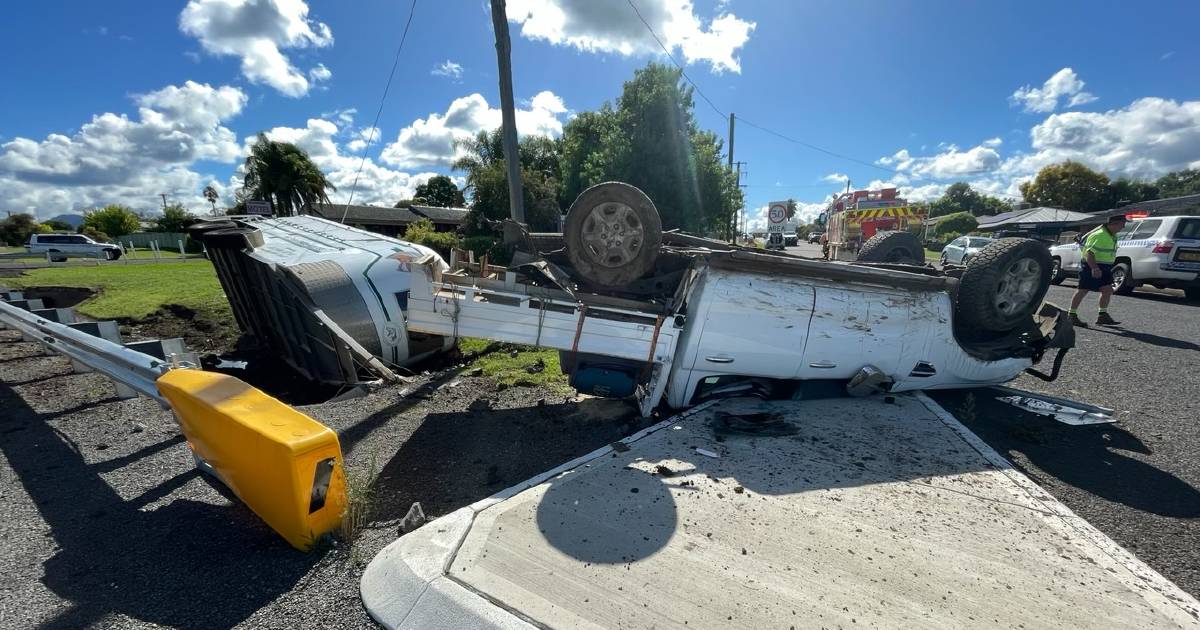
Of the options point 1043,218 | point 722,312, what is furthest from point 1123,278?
point 1043,218

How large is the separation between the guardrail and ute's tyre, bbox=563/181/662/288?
2726 millimetres

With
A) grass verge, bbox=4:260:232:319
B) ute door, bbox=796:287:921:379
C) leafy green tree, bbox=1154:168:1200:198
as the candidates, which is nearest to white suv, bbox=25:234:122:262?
grass verge, bbox=4:260:232:319

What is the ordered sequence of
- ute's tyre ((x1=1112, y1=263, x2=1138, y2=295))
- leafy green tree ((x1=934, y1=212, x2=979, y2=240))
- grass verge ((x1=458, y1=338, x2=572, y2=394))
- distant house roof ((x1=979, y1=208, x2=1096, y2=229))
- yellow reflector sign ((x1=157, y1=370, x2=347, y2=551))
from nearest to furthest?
1. yellow reflector sign ((x1=157, y1=370, x2=347, y2=551))
2. grass verge ((x1=458, y1=338, x2=572, y2=394))
3. ute's tyre ((x1=1112, y1=263, x2=1138, y2=295))
4. distant house roof ((x1=979, y1=208, x2=1096, y2=229))
5. leafy green tree ((x1=934, y1=212, x2=979, y2=240))

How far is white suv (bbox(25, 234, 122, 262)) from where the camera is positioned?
2362 centimetres

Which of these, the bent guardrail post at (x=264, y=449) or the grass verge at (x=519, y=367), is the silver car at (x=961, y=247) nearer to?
the grass verge at (x=519, y=367)

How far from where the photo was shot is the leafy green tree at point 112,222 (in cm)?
4384

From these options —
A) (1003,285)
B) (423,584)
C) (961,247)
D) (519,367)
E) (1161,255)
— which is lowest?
(519,367)

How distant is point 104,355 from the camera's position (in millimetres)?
3070

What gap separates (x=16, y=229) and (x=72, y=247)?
Result: 30625 mm

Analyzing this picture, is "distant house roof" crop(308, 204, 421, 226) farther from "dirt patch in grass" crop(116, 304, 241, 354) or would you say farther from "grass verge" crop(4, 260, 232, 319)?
"dirt patch in grass" crop(116, 304, 241, 354)

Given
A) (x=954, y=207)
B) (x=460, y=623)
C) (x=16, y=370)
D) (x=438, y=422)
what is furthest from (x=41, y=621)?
(x=954, y=207)

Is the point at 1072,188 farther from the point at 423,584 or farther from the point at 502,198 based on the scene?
the point at 423,584

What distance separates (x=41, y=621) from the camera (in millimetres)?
1710

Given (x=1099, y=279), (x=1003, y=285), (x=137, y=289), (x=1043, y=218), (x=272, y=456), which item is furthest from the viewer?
(x=1043, y=218)
